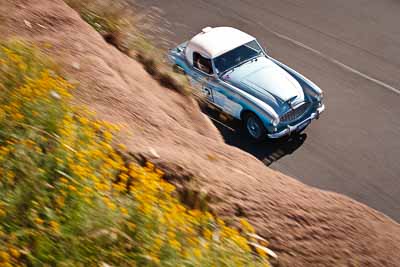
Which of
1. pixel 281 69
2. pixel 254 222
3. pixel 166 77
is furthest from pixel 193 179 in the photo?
pixel 281 69

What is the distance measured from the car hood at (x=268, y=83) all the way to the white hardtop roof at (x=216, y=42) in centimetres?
44

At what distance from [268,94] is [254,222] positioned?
265 inches

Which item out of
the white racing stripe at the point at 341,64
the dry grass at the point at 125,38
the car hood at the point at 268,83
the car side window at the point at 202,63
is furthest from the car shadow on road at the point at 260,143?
the dry grass at the point at 125,38

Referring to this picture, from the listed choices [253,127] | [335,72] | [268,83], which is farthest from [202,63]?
[335,72]

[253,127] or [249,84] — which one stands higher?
[249,84]

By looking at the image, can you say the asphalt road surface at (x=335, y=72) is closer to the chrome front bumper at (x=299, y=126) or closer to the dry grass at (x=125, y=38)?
the chrome front bumper at (x=299, y=126)

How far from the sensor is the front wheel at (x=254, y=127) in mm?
11523

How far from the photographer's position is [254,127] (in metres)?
11.7

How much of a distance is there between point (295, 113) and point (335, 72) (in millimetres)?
2596

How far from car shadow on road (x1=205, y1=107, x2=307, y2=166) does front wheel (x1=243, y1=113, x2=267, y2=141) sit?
12 cm

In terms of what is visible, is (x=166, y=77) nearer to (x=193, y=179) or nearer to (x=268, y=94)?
(x=193, y=179)

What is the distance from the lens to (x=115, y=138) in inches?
202

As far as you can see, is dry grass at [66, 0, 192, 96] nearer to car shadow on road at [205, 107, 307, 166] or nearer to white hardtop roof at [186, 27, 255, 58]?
car shadow on road at [205, 107, 307, 166]

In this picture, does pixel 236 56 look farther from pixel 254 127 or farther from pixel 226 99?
pixel 254 127
